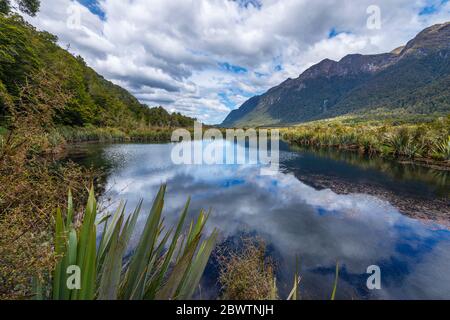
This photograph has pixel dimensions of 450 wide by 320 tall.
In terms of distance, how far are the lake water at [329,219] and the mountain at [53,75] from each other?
184cm

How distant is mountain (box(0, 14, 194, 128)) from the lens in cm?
222

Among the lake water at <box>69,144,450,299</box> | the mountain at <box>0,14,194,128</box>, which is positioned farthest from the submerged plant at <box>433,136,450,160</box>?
the mountain at <box>0,14,194,128</box>

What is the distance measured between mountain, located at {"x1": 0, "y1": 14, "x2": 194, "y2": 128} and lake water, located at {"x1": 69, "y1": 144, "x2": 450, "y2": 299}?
1.84 metres

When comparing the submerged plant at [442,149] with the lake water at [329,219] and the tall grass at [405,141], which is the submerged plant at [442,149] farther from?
the lake water at [329,219]

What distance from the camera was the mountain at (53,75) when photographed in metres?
2.22

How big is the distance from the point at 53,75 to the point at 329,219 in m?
7.99

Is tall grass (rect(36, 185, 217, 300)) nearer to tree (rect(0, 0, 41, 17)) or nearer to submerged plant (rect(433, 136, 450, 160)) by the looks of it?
submerged plant (rect(433, 136, 450, 160))

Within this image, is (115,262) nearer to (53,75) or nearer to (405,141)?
(53,75)

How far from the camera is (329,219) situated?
731cm

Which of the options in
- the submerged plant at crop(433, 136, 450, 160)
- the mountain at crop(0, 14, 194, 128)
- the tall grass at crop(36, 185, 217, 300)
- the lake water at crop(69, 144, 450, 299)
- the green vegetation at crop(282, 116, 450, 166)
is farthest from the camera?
the green vegetation at crop(282, 116, 450, 166)

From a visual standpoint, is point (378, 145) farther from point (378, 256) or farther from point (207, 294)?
point (207, 294)

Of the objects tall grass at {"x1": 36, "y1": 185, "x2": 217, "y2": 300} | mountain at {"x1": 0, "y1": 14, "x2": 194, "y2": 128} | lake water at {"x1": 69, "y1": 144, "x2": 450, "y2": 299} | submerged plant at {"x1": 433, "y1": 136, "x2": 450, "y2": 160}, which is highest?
mountain at {"x1": 0, "y1": 14, "x2": 194, "y2": 128}

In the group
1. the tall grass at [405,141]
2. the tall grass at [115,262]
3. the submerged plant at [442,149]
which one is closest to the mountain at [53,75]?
the tall grass at [115,262]

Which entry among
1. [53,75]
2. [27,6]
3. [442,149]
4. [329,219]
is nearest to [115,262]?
[53,75]
